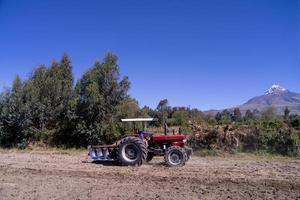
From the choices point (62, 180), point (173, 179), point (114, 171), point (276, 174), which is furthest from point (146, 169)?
point (276, 174)

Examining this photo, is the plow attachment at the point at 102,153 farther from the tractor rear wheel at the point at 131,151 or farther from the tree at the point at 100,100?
the tree at the point at 100,100

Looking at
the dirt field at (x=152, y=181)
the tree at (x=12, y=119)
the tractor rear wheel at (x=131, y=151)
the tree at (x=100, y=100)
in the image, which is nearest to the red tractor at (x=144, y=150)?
the tractor rear wheel at (x=131, y=151)

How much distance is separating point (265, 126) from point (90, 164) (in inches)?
389

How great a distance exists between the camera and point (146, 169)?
48.3 feet

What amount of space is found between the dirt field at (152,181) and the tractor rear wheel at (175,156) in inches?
12.1

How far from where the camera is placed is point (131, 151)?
1614 cm

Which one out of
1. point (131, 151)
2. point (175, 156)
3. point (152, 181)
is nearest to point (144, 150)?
point (131, 151)

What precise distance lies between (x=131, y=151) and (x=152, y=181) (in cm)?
429

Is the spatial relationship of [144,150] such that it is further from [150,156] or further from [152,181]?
[152,181]

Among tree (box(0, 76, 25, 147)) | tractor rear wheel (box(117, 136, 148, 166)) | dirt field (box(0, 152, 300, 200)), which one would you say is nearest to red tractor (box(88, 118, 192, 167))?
tractor rear wheel (box(117, 136, 148, 166))

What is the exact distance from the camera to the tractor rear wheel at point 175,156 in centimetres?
1541

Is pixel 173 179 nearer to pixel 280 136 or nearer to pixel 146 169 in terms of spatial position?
pixel 146 169

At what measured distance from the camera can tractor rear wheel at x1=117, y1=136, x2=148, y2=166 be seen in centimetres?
1585

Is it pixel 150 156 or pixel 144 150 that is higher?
pixel 144 150
